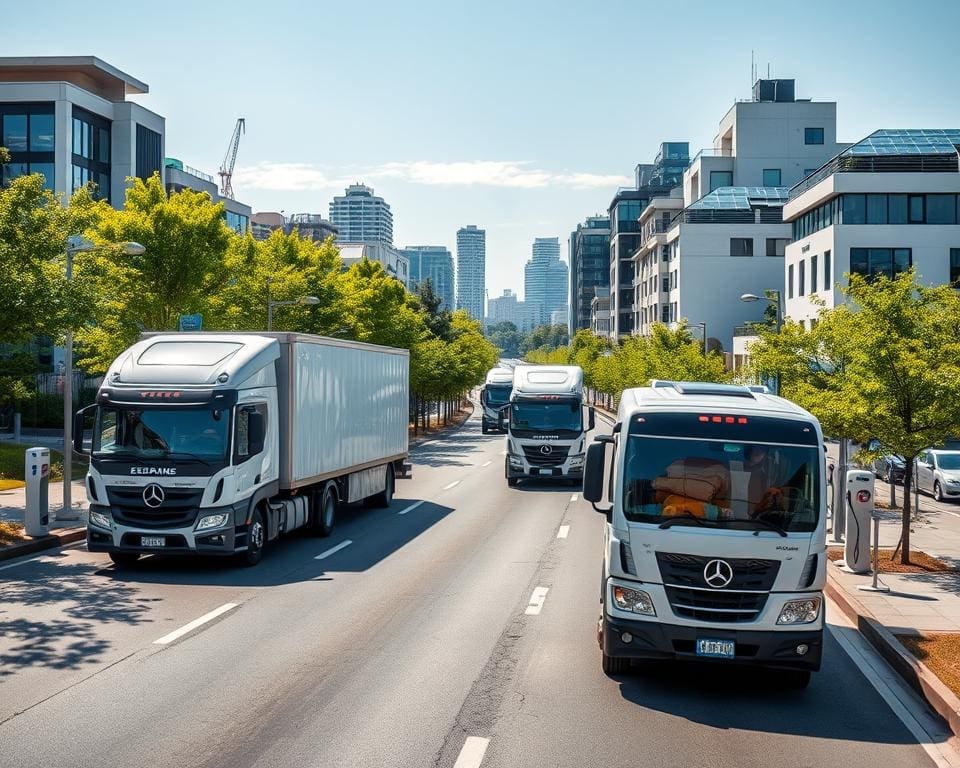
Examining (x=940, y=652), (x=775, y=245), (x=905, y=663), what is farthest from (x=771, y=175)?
(x=905, y=663)

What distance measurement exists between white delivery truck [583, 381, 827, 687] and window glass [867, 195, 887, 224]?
38750mm

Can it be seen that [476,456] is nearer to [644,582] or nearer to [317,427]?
[317,427]

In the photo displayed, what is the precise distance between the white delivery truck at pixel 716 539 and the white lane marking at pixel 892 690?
0.87 metres

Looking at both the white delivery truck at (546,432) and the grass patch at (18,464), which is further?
the white delivery truck at (546,432)

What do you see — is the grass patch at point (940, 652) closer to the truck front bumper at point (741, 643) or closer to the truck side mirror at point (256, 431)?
the truck front bumper at point (741, 643)

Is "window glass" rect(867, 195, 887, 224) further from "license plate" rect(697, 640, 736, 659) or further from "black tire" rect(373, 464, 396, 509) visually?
"license plate" rect(697, 640, 736, 659)

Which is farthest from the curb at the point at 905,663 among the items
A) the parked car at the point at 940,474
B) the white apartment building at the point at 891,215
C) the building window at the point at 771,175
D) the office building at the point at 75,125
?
the building window at the point at 771,175

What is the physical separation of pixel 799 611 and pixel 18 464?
1076 inches

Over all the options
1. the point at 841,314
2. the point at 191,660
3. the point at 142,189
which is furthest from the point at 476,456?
the point at 191,660

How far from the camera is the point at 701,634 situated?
9.60m

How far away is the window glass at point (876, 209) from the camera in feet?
150

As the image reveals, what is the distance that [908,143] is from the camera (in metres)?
48.4

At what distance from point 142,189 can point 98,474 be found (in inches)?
697

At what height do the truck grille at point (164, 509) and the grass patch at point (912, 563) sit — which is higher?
the truck grille at point (164, 509)
